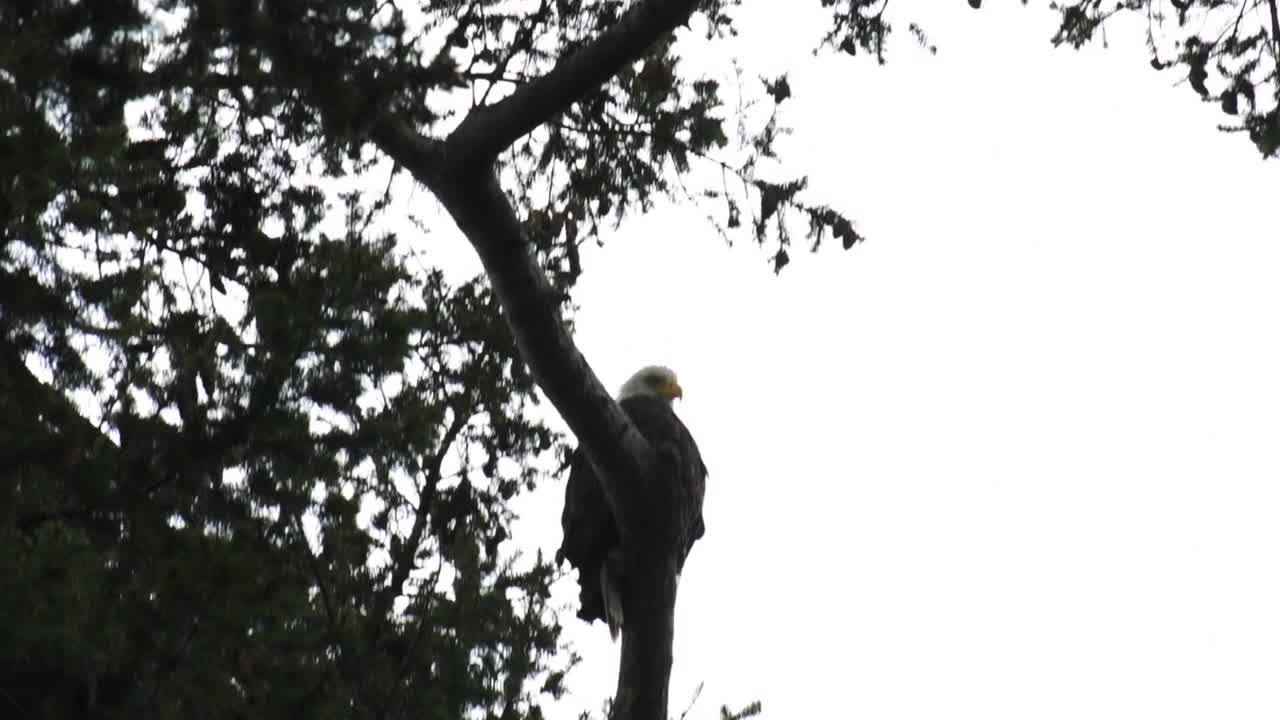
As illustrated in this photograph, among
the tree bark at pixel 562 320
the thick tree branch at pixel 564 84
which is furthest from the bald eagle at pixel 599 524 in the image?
the thick tree branch at pixel 564 84

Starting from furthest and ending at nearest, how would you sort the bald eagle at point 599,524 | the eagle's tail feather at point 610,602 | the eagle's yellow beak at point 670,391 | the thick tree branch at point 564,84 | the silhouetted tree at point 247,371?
the eagle's yellow beak at point 670,391
the bald eagle at point 599,524
the eagle's tail feather at point 610,602
the thick tree branch at point 564,84
the silhouetted tree at point 247,371

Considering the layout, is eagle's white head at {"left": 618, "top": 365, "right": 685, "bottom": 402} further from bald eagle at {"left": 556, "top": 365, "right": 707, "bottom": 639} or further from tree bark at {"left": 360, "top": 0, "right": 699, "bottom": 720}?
tree bark at {"left": 360, "top": 0, "right": 699, "bottom": 720}

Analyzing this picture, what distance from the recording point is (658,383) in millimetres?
8914

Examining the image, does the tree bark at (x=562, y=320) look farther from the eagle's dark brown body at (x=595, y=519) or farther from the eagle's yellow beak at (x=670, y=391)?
the eagle's yellow beak at (x=670, y=391)

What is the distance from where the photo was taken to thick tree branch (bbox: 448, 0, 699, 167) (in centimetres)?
385

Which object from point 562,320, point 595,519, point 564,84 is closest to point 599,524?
point 595,519

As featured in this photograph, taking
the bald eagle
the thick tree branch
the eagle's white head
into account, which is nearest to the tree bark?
the thick tree branch

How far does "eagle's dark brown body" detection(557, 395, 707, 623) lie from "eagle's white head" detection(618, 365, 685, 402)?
2.37 meters

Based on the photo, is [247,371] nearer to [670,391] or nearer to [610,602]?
[610,602]

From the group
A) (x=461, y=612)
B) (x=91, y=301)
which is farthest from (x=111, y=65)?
(x=461, y=612)

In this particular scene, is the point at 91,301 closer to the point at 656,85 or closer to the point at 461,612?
the point at 461,612

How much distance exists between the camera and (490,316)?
4832mm

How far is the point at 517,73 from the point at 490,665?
5.09 ft

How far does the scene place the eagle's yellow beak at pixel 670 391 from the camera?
8.82 meters
